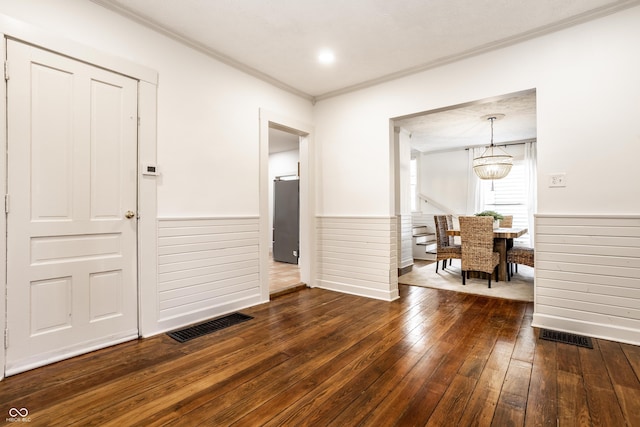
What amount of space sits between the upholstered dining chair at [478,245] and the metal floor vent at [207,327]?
10.1ft

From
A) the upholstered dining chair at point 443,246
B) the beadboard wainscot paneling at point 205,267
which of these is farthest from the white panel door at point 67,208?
the upholstered dining chair at point 443,246

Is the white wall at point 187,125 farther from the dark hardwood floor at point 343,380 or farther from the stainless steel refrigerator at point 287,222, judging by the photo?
the stainless steel refrigerator at point 287,222

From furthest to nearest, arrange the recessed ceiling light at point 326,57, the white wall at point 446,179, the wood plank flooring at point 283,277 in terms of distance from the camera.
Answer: the white wall at point 446,179, the wood plank flooring at point 283,277, the recessed ceiling light at point 326,57

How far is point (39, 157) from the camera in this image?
2098 millimetres

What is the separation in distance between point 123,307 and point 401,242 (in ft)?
13.3

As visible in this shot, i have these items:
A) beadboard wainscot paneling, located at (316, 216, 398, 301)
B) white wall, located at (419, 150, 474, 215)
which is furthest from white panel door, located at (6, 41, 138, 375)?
white wall, located at (419, 150, 474, 215)

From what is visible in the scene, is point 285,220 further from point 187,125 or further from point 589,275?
point 589,275

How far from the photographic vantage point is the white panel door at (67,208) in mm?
2014

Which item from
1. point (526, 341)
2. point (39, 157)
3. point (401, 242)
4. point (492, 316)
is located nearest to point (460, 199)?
point (401, 242)

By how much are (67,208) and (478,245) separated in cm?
449

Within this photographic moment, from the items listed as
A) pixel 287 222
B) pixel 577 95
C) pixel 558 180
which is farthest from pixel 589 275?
pixel 287 222

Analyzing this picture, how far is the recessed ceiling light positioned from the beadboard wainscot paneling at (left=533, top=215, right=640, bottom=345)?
250 centimetres

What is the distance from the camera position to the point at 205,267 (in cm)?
302

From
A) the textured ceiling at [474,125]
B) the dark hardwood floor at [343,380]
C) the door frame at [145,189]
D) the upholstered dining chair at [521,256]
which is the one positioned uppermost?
the textured ceiling at [474,125]
